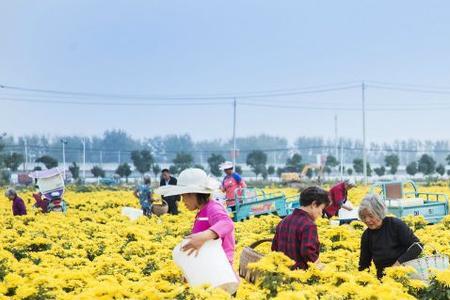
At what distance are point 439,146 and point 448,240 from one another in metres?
177

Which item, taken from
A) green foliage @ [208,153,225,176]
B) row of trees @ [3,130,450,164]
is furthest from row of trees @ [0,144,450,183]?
row of trees @ [3,130,450,164]

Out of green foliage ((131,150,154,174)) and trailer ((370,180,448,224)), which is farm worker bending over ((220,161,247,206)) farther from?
green foliage ((131,150,154,174))

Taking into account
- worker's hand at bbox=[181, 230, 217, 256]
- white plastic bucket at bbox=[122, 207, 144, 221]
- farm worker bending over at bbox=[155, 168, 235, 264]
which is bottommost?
white plastic bucket at bbox=[122, 207, 144, 221]

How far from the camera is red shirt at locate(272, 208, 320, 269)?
522 cm

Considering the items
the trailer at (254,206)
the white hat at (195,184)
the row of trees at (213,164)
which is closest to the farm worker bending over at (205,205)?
the white hat at (195,184)

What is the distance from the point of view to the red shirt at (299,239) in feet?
17.1

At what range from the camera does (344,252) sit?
8062 millimetres

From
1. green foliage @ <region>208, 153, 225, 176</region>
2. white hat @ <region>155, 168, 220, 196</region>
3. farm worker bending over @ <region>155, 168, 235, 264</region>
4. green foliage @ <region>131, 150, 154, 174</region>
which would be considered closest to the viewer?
farm worker bending over @ <region>155, 168, 235, 264</region>

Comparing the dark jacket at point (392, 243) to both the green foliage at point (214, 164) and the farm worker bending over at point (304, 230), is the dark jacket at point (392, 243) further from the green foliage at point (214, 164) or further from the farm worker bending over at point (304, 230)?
Answer: the green foliage at point (214, 164)

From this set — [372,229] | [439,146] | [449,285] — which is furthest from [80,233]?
[439,146]

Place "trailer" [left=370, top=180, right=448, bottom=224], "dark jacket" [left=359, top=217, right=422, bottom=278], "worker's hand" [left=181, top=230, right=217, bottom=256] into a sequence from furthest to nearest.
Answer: "trailer" [left=370, top=180, right=448, bottom=224] < "dark jacket" [left=359, top=217, right=422, bottom=278] < "worker's hand" [left=181, top=230, right=217, bottom=256]

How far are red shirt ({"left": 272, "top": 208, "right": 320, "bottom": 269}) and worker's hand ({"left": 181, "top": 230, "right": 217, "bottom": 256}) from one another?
909 millimetres

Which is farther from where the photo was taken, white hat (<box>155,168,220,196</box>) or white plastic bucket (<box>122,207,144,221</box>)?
white plastic bucket (<box>122,207,144,221</box>)

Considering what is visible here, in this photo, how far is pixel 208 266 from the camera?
4.66 meters
